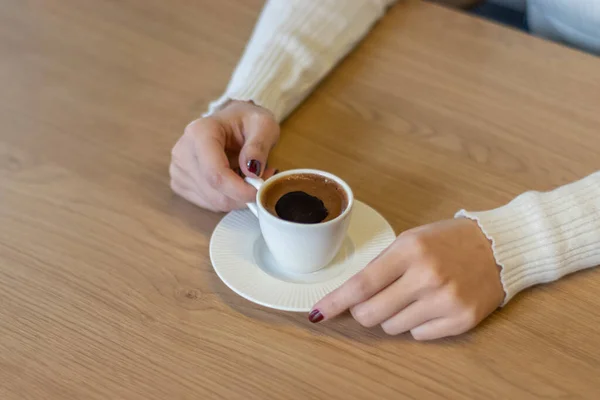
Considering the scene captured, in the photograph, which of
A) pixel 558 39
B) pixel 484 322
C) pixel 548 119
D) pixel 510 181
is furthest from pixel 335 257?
pixel 558 39

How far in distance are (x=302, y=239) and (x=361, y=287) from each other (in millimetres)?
85

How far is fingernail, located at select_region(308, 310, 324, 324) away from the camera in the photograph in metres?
0.74

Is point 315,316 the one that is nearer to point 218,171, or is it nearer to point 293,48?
point 218,171

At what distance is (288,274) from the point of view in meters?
0.81

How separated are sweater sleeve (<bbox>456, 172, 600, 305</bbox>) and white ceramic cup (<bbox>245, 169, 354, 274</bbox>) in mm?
159

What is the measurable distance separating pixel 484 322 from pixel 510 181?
266mm

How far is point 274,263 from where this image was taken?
0.83 meters

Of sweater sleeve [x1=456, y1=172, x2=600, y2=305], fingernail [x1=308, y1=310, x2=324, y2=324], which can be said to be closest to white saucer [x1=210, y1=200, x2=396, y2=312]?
fingernail [x1=308, y1=310, x2=324, y2=324]

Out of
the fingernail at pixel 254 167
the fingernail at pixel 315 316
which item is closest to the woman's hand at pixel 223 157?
the fingernail at pixel 254 167

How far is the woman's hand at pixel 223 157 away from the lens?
88 cm

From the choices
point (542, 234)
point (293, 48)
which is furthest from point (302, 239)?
point (293, 48)

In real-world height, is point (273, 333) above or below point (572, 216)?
below

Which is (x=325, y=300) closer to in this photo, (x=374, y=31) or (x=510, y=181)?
(x=510, y=181)

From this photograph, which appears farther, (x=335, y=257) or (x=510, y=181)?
(x=510, y=181)
